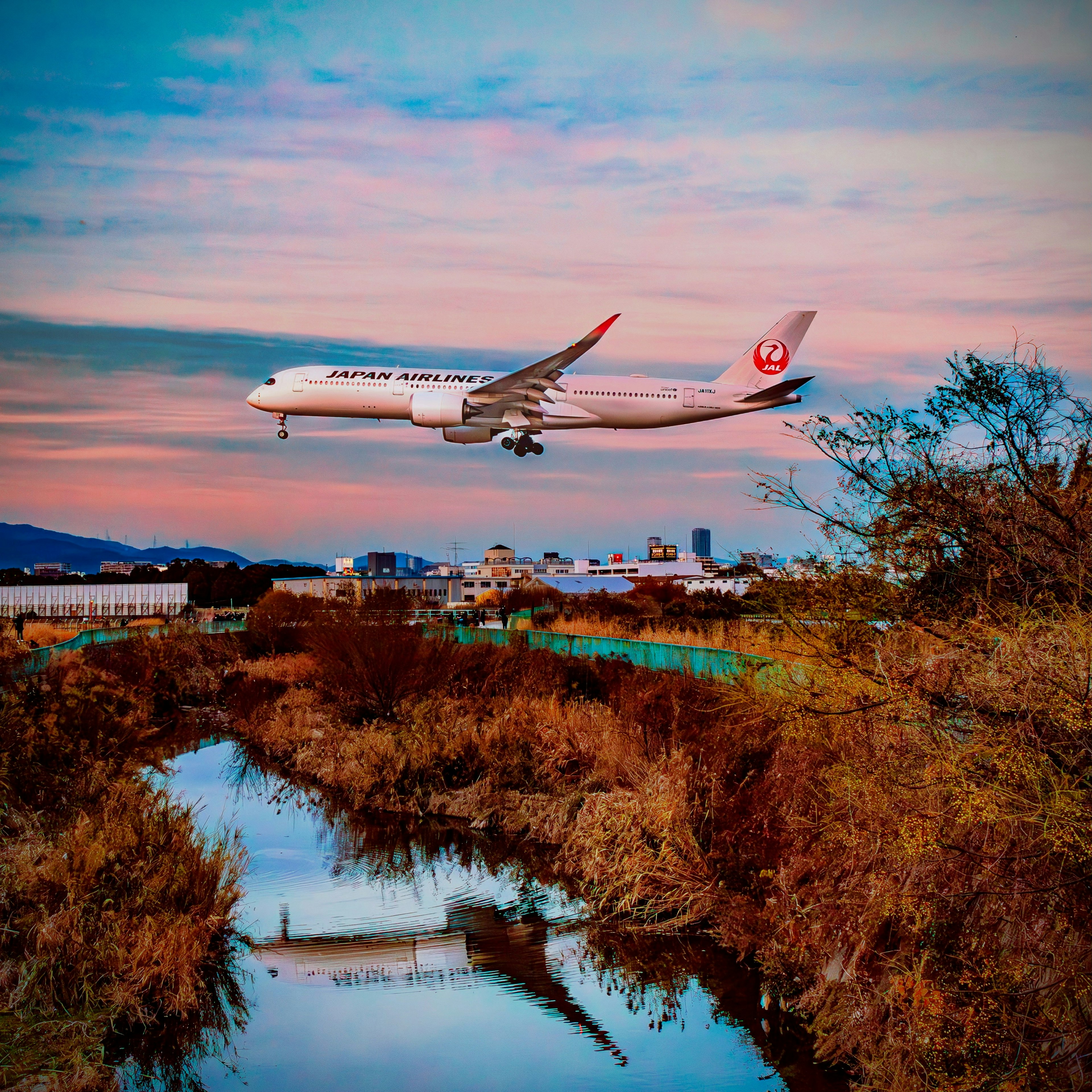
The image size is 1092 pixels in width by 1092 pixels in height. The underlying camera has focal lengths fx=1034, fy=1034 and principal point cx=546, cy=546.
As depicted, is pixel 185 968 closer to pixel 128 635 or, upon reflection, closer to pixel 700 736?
pixel 700 736

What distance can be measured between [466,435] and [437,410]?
2.08m

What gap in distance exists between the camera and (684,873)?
12102 mm

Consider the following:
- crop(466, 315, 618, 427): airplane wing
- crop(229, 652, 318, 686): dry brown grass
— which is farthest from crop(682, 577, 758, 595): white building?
crop(229, 652, 318, 686): dry brown grass

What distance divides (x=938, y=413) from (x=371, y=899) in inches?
378

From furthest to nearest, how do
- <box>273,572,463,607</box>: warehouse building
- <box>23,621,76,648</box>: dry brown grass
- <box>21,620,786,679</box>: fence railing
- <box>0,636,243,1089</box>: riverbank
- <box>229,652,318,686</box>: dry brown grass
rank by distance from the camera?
<box>273,572,463,607</box>: warehouse building < <box>23,621,76,648</box>: dry brown grass < <box>229,652,318,686</box>: dry brown grass < <box>21,620,786,679</box>: fence railing < <box>0,636,243,1089</box>: riverbank

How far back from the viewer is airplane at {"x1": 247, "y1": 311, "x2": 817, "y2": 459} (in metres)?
36.0

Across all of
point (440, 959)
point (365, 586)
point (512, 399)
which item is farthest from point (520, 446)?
point (365, 586)

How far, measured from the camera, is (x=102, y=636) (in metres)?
38.3

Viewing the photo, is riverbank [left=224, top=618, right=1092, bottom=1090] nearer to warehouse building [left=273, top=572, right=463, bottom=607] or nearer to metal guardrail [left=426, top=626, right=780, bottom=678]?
metal guardrail [left=426, top=626, right=780, bottom=678]

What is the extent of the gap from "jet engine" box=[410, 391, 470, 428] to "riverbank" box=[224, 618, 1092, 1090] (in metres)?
18.7

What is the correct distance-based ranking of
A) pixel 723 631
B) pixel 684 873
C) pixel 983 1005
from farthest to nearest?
pixel 723 631 < pixel 684 873 < pixel 983 1005

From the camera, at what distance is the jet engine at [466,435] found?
3650 cm

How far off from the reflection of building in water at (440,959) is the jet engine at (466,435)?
81.9 feet

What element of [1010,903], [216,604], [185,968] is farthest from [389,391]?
[216,604]
